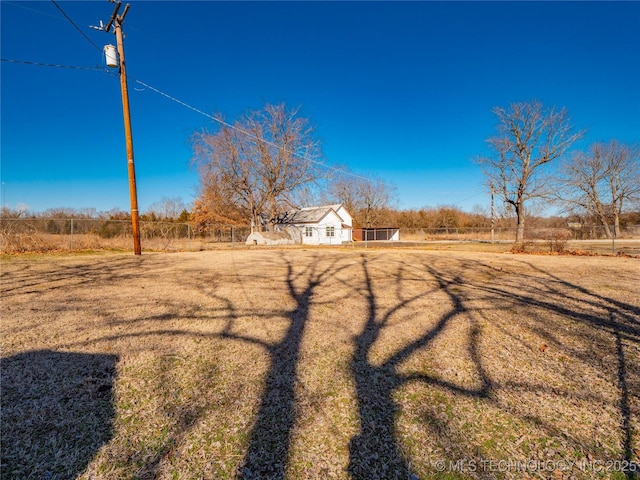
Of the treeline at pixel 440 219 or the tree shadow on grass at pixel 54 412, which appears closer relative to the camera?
the tree shadow on grass at pixel 54 412

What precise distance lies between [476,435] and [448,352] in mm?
1398

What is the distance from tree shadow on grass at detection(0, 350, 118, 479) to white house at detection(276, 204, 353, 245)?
3184cm

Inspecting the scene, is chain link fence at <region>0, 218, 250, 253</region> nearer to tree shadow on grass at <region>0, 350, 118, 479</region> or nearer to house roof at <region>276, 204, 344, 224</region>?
tree shadow on grass at <region>0, 350, 118, 479</region>

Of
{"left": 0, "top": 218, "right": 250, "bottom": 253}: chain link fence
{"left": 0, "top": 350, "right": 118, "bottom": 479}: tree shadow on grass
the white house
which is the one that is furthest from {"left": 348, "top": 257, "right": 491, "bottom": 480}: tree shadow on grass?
the white house

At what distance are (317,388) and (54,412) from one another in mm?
1953

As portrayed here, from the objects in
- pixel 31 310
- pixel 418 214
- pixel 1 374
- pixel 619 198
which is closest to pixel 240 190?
pixel 31 310

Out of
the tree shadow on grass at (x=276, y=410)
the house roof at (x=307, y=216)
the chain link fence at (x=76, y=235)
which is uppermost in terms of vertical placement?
the house roof at (x=307, y=216)

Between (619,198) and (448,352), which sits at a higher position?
(619,198)

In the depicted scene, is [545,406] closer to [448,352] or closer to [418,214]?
[448,352]

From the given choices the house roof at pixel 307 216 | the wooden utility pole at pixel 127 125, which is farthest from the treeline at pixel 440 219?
the wooden utility pole at pixel 127 125

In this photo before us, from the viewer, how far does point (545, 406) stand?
236 centimetres

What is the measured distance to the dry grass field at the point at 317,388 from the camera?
1.83m

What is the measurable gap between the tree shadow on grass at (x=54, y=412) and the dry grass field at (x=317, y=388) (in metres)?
0.01

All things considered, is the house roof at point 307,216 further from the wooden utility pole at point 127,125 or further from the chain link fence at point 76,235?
the wooden utility pole at point 127,125
